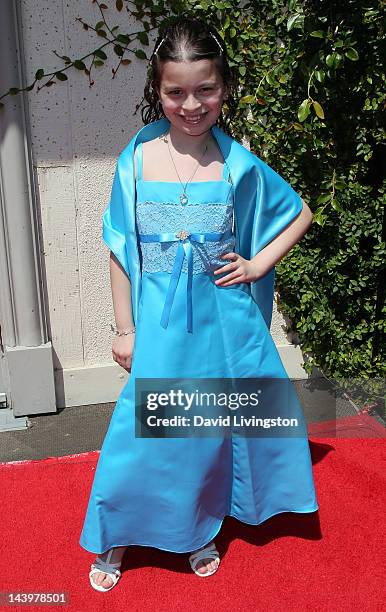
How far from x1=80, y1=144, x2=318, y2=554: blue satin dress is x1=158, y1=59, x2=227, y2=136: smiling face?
177mm

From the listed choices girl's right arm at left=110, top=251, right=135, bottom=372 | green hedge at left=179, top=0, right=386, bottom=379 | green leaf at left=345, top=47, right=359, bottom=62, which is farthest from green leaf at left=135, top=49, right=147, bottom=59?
girl's right arm at left=110, top=251, right=135, bottom=372

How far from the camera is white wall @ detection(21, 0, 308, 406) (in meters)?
3.10

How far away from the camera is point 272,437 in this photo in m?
2.15

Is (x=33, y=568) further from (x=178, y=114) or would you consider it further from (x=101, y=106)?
(x=101, y=106)

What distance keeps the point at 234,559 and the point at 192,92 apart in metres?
1.48

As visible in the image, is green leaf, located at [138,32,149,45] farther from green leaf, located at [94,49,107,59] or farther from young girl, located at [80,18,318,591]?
young girl, located at [80,18,318,591]

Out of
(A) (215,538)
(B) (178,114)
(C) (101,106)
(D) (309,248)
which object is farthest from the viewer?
(D) (309,248)

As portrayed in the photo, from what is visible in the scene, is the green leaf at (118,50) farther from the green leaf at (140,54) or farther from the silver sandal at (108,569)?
the silver sandal at (108,569)

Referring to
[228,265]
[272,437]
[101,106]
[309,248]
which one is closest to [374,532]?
[272,437]

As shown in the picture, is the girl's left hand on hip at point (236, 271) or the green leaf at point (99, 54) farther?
the green leaf at point (99, 54)

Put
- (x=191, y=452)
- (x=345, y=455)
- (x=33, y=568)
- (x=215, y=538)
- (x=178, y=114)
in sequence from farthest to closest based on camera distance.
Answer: (x=345, y=455), (x=215, y=538), (x=33, y=568), (x=191, y=452), (x=178, y=114)

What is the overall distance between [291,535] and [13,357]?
163 centimetres

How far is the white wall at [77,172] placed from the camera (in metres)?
3.10

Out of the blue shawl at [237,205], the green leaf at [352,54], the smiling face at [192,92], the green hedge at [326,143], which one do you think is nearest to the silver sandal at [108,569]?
the blue shawl at [237,205]
